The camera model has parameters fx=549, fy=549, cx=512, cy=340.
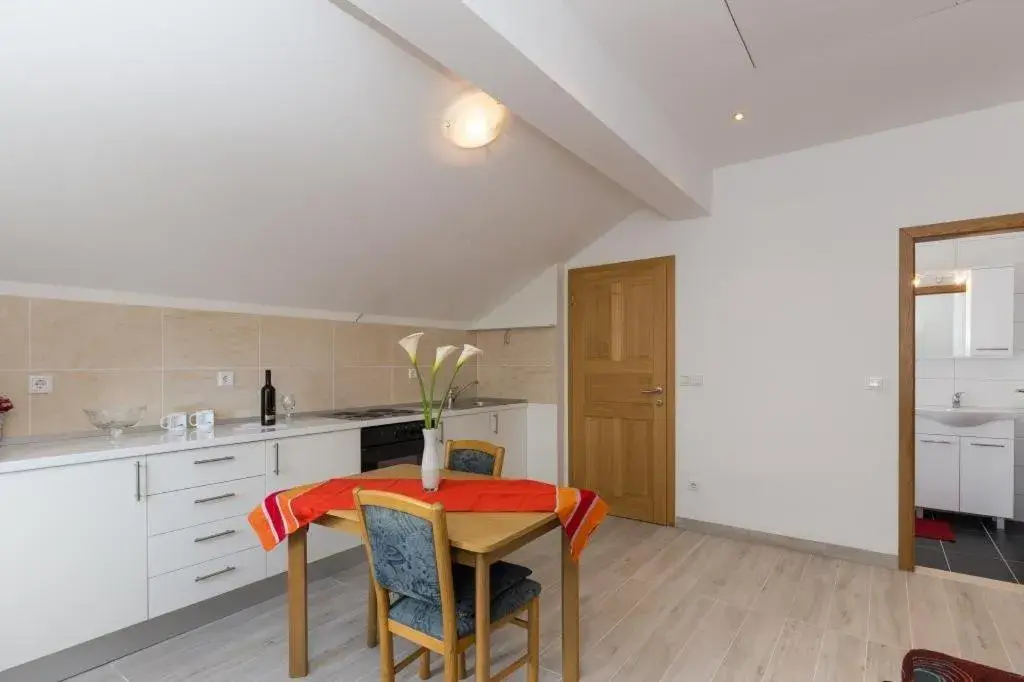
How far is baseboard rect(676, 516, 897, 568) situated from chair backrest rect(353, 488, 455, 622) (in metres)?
2.88

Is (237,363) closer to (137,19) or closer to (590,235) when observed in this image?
(137,19)

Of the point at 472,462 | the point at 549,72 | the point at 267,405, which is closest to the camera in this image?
the point at 549,72

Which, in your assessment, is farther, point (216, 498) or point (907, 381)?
point (907, 381)

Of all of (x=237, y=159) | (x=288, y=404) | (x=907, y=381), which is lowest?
(x=288, y=404)

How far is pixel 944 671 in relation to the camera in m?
1.40

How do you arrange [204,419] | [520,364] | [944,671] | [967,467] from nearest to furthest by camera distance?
[944,671] → [204,419] → [967,467] → [520,364]

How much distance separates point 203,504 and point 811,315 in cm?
375

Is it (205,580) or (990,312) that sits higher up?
(990,312)

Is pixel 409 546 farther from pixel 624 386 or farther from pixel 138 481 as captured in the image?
pixel 624 386

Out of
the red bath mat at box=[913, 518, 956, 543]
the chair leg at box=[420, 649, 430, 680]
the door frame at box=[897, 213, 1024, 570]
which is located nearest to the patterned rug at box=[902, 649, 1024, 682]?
the chair leg at box=[420, 649, 430, 680]

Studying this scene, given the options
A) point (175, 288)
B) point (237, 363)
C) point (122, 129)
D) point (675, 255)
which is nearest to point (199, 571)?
point (237, 363)

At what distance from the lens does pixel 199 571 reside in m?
2.60

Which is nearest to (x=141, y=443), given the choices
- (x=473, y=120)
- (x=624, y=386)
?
(x=473, y=120)

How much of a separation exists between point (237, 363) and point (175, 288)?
22.3 inches
